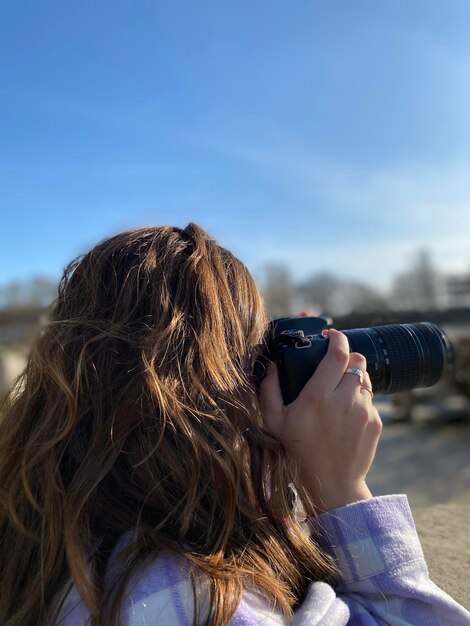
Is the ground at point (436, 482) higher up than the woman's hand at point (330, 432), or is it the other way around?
the woman's hand at point (330, 432)

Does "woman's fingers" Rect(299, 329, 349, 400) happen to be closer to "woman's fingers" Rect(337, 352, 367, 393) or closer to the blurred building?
"woman's fingers" Rect(337, 352, 367, 393)

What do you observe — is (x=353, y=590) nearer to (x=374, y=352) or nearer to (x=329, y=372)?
(x=329, y=372)

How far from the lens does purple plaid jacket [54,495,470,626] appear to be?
90 cm

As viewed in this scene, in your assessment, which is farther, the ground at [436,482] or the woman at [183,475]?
the ground at [436,482]

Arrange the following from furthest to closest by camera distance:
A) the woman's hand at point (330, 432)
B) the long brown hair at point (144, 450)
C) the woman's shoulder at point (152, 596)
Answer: the woman's hand at point (330, 432) → the long brown hair at point (144, 450) → the woman's shoulder at point (152, 596)

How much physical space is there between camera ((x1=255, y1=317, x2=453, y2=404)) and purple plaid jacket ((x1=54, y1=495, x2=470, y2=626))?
1.07 ft

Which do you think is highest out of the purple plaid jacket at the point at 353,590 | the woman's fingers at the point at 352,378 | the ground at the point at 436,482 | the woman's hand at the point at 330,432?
the woman's fingers at the point at 352,378

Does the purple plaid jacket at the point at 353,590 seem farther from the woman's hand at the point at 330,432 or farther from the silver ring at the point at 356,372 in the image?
the silver ring at the point at 356,372

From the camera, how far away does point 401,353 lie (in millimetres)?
1560

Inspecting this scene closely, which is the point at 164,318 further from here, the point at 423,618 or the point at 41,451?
the point at 423,618

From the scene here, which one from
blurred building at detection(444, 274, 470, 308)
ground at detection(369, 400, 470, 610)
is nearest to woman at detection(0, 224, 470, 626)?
ground at detection(369, 400, 470, 610)

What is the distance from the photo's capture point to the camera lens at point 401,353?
152cm

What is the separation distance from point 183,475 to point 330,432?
36 centimetres

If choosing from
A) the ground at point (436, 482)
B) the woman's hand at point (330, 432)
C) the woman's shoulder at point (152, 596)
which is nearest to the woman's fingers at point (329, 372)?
the woman's hand at point (330, 432)
